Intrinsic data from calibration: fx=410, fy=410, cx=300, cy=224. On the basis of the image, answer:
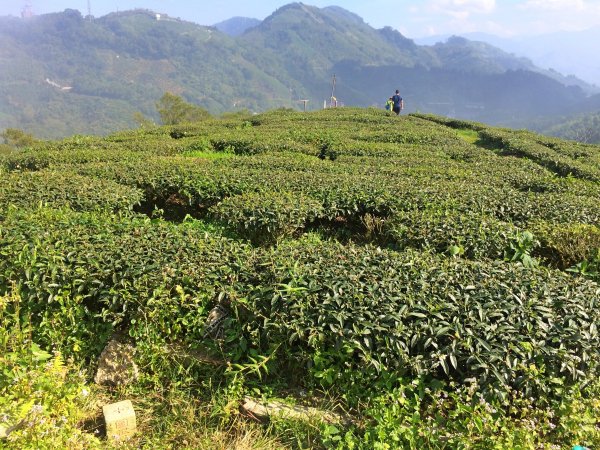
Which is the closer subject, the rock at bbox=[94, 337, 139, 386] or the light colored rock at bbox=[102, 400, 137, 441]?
the light colored rock at bbox=[102, 400, 137, 441]

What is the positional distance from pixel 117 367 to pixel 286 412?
5.69 ft

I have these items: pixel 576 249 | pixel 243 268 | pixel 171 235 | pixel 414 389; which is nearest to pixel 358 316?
pixel 414 389

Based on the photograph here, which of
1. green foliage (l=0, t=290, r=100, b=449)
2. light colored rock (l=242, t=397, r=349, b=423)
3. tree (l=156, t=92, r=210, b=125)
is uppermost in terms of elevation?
tree (l=156, t=92, r=210, b=125)

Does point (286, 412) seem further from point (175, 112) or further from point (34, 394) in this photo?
point (175, 112)

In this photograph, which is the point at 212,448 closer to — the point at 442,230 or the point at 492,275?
the point at 492,275

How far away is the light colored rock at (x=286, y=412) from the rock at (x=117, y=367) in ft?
3.90

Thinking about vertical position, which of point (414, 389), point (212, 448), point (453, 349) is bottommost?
point (212, 448)

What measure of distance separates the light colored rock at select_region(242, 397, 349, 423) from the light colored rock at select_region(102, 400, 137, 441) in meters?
0.97

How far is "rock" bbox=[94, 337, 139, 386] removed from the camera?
4012mm

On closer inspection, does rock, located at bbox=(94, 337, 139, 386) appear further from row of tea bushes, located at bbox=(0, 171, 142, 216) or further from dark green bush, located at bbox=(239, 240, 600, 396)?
row of tea bushes, located at bbox=(0, 171, 142, 216)

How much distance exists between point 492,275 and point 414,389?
5.50ft

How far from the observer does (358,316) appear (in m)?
3.78

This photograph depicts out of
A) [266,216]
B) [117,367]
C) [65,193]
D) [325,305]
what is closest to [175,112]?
[65,193]

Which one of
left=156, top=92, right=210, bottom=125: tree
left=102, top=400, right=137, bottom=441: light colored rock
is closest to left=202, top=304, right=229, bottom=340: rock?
left=102, top=400, right=137, bottom=441: light colored rock
